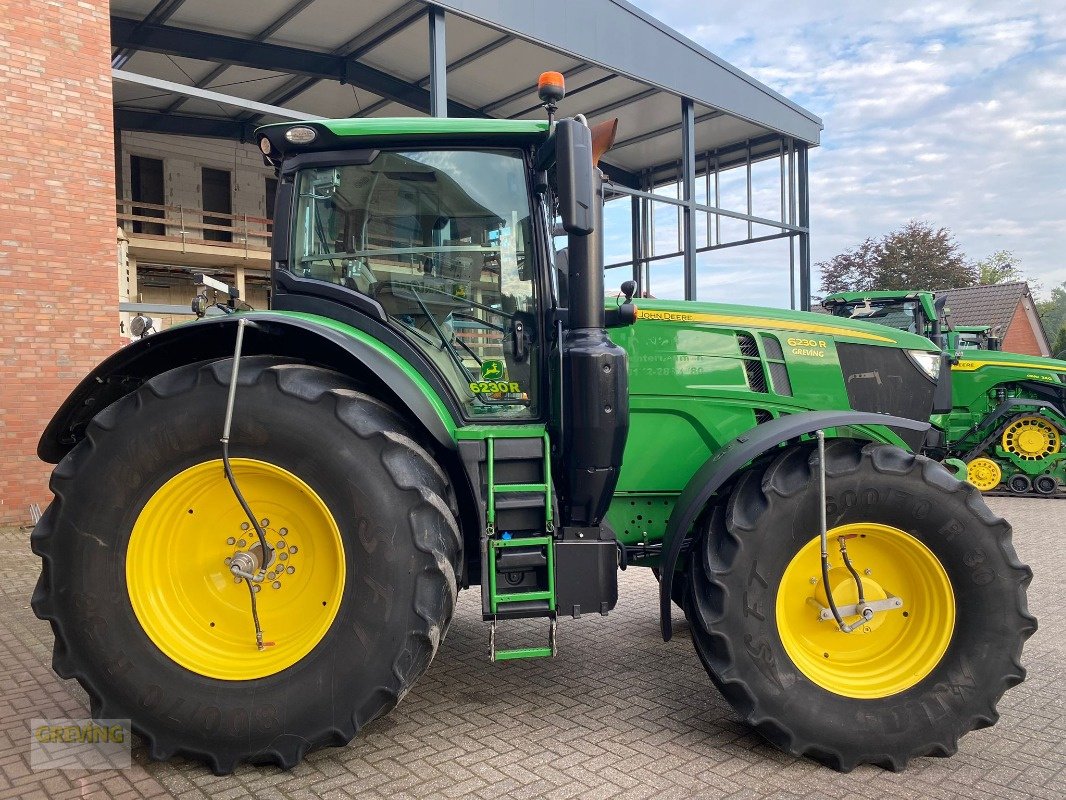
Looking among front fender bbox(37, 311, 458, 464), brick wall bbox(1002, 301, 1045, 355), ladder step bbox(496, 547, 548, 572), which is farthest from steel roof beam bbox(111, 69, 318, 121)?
brick wall bbox(1002, 301, 1045, 355)

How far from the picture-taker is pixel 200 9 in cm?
1051

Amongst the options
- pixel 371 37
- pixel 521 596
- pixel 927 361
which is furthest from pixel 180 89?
pixel 927 361

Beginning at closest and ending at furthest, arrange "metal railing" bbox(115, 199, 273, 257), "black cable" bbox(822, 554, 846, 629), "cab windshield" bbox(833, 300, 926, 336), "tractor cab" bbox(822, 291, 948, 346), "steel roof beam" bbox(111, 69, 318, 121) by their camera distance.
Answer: "black cable" bbox(822, 554, 846, 629) → "steel roof beam" bbox(111, 69, 318, 121) → "tractor cab" bbox(822, 291, 948, 346) → "cab windshield" bbox(833, 300, 926, 336) → "metal railing" bbox(115, 199, 273, 257)

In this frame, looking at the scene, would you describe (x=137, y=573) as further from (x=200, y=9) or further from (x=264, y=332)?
(x=200, y=9)

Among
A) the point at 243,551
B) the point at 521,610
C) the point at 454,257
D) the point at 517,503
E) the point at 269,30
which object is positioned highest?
the point at 269,30

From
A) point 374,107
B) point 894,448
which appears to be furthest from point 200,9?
point 894,448

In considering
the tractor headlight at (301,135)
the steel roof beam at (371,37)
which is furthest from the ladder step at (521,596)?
the steel roof beam at (371,37)

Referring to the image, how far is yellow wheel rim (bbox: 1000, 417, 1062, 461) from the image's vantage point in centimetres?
1019

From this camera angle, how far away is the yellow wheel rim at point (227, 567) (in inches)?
114

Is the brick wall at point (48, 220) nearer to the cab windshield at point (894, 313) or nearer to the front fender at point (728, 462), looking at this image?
the front fender at point (728, 462)

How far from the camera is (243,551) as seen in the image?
2990 millimetres

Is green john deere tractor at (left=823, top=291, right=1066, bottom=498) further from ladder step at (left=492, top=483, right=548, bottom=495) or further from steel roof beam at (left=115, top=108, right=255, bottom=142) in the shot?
steel roof beam at (left=115, top=108, right=255, bottom=142)

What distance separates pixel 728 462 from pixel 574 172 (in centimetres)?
127

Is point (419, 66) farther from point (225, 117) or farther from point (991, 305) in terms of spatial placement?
point (991, 305)
